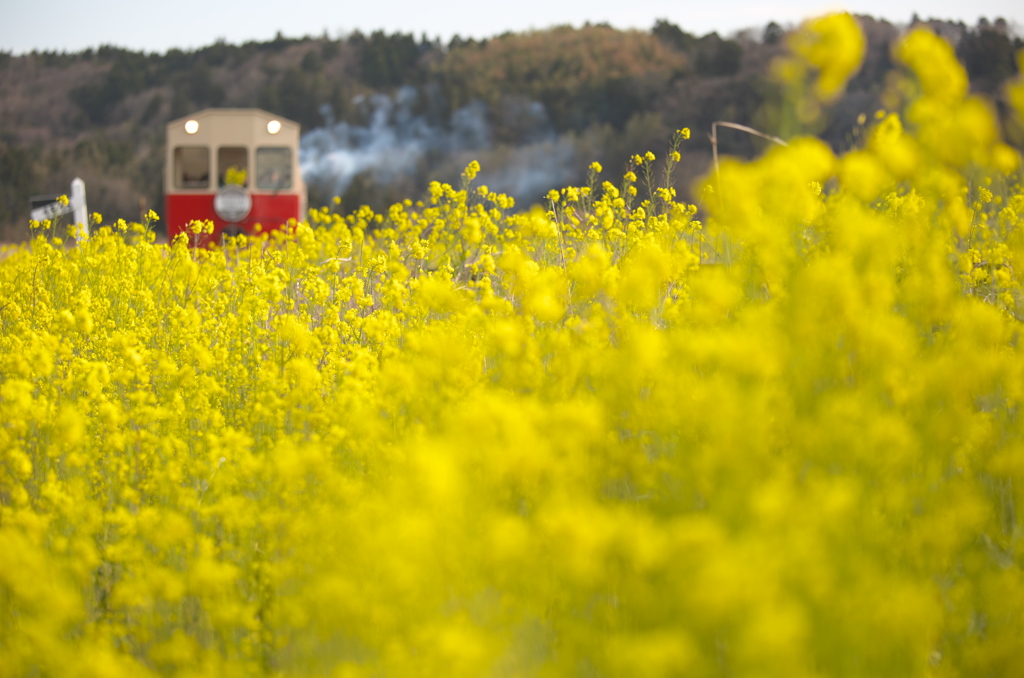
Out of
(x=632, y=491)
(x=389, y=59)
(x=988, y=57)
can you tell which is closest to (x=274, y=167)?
(x=632, y=491)

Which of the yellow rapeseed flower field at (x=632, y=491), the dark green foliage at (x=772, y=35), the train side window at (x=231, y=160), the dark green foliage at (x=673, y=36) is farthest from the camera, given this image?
the dark green foliage at (x=673, y=36)

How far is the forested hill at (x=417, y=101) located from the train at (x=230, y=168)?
9.19 metres

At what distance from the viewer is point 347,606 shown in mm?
1428

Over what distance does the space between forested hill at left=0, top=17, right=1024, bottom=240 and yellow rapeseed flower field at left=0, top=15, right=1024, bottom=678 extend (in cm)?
1805

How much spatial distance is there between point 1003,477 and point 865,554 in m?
0.89

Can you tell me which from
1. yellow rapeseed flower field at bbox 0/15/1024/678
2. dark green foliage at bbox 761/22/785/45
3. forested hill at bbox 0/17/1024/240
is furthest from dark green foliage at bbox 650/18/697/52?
yellow rapeseed flower field at bbox 0/15/1024/678

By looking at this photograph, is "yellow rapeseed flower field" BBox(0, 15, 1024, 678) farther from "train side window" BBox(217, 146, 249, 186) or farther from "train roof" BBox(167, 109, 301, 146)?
"train roof" BBox(167, 109, 301, 146)

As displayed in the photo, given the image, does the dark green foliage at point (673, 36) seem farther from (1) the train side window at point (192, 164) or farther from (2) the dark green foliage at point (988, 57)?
(1) the train side window at point (192, 164)

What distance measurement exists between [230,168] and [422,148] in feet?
58.9

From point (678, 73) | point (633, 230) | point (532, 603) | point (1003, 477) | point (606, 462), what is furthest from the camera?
point (678, 73)

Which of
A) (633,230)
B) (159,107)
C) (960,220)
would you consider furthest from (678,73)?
(960,220)

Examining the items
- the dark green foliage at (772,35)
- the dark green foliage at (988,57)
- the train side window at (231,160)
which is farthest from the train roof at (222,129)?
the dark green foliage at (772,35)

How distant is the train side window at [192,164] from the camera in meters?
12.3

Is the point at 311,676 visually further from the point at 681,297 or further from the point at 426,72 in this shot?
the point at 426,72
